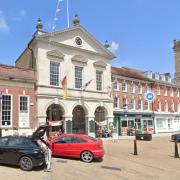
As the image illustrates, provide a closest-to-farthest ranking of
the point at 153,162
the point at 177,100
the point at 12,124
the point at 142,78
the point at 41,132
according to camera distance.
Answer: the point at 41,132 → the point at 153,162 → the point at 12,124 → the point at 142,78 → the point at 177,100

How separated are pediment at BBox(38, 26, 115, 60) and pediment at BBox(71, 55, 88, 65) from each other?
1194 mm

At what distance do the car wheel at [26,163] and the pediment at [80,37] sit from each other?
1957 cm

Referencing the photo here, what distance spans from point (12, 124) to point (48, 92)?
17.0ft

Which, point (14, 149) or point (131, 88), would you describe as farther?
point (131, 88)

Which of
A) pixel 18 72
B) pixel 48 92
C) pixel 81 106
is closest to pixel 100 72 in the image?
pixel 81 106

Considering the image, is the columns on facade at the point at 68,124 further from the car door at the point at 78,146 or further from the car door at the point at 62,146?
the car door at the point at 78,146

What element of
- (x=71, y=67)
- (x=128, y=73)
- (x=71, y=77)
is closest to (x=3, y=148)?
(x=71, y=77)

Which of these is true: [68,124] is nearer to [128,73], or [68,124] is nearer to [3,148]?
[128,73]

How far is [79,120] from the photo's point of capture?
3478cm

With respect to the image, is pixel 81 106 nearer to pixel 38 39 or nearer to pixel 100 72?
pixel 100 72

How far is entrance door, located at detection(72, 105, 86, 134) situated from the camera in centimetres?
3406

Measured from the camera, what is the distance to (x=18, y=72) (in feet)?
91.4

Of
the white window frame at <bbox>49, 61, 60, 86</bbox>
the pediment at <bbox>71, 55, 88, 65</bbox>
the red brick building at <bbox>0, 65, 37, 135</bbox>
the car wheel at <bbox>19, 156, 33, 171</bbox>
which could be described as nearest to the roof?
the pediment at <bbox>71, 55, 88, 65</bbox>

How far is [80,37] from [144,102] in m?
17.3
